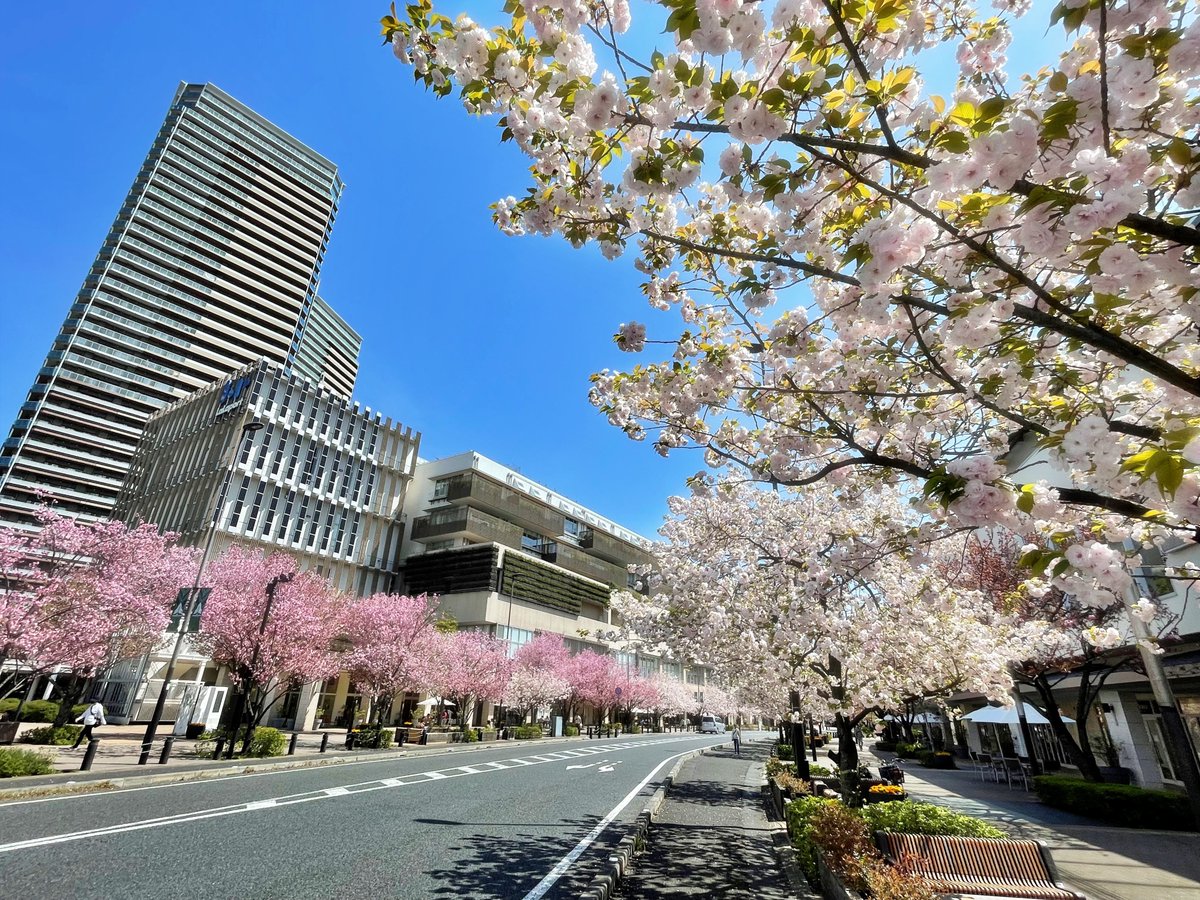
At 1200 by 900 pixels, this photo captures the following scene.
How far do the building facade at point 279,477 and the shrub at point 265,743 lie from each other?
2049 cm

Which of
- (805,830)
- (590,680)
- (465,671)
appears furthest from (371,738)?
(590,680)

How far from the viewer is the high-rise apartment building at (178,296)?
63312 mm

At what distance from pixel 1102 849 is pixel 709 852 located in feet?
24.1

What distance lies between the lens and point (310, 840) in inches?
335

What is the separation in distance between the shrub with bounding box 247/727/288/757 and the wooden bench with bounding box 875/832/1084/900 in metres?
21.3

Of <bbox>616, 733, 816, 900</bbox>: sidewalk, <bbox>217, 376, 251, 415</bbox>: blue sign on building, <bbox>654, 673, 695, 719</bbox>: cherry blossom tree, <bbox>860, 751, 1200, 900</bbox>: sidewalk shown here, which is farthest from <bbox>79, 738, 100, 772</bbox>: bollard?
<bbox>654, 673, 695, 719</bbox>: cherry blossom tree

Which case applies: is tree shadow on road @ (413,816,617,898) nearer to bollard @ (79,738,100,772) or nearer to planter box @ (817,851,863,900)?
planter box @ (817,851,863,900)

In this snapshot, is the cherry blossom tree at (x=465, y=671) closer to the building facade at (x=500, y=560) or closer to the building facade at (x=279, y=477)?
the building facade at (x=500, y=560)

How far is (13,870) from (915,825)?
10.6 metres

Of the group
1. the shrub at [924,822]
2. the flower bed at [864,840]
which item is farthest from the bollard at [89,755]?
the shrub at [924,822]

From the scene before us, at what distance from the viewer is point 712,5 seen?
10.3 ft

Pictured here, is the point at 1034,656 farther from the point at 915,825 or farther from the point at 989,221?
the point at 989,221

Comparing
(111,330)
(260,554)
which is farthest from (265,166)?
(260,554)

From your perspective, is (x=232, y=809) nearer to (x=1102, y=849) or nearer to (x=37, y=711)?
(x=1102, y=849)
